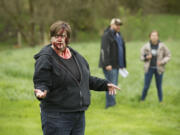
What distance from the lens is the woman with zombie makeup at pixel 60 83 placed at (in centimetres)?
303

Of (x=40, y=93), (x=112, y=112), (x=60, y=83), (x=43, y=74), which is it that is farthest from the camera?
(x=112, y=112)

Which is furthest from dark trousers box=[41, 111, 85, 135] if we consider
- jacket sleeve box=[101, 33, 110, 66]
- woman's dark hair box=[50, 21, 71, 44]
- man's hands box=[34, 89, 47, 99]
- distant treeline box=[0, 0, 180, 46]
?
distant treeline box=[0, 0, 180, 46]

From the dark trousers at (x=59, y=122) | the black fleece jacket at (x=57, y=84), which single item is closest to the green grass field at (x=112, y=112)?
the dark trousers at (x=59, y=122)

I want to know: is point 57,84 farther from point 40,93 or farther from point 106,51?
point 106,51

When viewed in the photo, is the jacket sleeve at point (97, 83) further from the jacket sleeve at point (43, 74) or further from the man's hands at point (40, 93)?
the man's hands at point (40, 93)

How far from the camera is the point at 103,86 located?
3604mm

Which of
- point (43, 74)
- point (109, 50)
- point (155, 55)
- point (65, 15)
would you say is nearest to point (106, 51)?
point (109, 50)

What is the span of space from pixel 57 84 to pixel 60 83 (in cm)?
3

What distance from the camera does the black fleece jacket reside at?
118 inches

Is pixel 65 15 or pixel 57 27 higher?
pixel 65 15

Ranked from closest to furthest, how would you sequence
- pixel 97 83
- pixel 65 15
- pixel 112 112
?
pixel 97 83
pixel 112 112
pixel 65 15

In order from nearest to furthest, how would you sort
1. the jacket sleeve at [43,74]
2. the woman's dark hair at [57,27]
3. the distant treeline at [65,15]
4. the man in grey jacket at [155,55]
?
1. the jacket sleeve at [43,74]
2. the woman's dark hair at [57,27]
3. the man in grey jacket at [155,55]
4. the distant treeline at [65,15]

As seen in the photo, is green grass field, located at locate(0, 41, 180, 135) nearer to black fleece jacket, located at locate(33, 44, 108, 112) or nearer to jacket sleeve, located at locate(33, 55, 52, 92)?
black fleece jacket, located at locate(33, 44, 108, 112)

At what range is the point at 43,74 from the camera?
298cm
